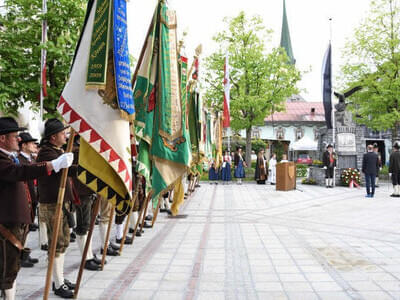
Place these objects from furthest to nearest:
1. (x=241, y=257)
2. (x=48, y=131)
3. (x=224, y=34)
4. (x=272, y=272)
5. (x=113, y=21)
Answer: (x=224, y=34) < (x=241, y=257) < (x=272, y=272) < (x=48, y=131) < (x=113, y=21)

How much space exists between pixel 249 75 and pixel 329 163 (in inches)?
435

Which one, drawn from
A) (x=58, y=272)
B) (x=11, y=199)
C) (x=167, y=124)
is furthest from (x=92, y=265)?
(x=167, y=124)

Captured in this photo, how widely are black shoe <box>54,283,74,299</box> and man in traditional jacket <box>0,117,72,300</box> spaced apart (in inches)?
28.5

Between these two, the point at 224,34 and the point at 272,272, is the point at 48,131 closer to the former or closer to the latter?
the point at 272,272

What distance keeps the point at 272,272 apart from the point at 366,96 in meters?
25.8

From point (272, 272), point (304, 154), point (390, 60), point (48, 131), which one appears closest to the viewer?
point (48, 131)

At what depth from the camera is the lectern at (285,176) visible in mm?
16844

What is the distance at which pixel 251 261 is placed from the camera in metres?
5.56

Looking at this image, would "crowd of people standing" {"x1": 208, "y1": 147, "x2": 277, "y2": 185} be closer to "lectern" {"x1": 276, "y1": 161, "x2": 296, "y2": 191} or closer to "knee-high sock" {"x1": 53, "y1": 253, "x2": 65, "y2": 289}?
"lectern" {"x1": 276, "y1": 161, "x2": 296, "y2": 191}

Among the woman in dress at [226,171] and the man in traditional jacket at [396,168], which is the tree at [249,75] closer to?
the woman in dress at [226,171]

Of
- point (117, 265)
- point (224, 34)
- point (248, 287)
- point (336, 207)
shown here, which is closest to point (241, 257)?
point (248, 287)

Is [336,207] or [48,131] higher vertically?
[48,131]

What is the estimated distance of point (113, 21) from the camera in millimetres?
3697

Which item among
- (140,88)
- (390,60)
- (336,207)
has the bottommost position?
(336,207)
